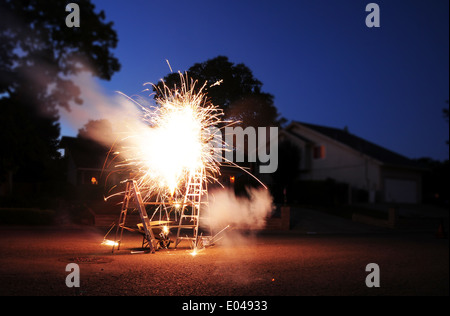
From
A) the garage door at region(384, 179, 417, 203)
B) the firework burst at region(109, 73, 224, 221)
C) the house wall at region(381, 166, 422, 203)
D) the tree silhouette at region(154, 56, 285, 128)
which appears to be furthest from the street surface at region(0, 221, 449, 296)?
the garage door at region(384, 179, 417, 203)

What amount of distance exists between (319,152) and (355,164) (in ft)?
13.8

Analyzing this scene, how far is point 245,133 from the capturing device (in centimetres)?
1355

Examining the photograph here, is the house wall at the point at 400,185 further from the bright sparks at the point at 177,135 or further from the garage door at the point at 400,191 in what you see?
the bright sparks at the point at 177,135

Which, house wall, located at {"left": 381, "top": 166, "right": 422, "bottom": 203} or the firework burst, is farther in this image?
house wall, located at {"left": 381, "top": 166, "right": 422, "bottom": 203}

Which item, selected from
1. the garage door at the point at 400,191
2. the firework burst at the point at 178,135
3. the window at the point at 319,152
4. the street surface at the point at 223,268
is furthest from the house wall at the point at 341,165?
the firework burst at the point at 178,135

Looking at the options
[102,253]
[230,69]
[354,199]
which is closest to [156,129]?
[230,69]

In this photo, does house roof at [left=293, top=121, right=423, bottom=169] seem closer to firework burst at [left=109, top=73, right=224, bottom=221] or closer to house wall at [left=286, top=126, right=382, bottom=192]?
house wall at [left=286, top=126, right=382, bottom=192]

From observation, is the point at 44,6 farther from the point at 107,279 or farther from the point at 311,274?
the point at 311,274

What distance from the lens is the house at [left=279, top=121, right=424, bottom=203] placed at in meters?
35.8

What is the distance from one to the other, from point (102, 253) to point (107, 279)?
12.6ft

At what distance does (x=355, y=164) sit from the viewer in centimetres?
3678

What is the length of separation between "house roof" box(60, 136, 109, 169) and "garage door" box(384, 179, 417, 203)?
80.8 ft

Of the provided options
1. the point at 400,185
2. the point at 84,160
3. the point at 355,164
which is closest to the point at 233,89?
the point at 84,160

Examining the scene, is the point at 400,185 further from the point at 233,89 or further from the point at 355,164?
the point at 233,89
